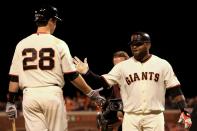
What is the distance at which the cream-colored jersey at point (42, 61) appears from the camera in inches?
213

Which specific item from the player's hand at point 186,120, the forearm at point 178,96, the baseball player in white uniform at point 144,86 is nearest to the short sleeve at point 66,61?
the baseball player in white uniform at point 144,86

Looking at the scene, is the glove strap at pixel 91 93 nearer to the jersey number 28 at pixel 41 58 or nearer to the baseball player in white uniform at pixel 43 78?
the baseball player in white uniform at pixel 43 78

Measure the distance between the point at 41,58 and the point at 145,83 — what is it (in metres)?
1.35

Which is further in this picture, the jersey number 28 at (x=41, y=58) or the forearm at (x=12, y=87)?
the forearm at (x=12, y=87)

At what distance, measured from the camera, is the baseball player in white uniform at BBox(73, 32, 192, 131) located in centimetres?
606

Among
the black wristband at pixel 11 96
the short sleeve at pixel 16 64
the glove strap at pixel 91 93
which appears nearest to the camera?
the short sleeve at pixel 16 64

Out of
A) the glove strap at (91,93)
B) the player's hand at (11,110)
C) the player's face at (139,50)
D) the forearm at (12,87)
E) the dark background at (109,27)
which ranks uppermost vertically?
the dark background at (109,27)

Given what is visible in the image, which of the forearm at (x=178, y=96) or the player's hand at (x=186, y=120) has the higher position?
the forearm at (x=178, y=96)

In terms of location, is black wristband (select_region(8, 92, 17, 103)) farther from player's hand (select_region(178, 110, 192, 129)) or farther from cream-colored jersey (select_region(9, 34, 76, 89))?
player's hand (select_region(178, 110, 192, 129))

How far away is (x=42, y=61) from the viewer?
540cm

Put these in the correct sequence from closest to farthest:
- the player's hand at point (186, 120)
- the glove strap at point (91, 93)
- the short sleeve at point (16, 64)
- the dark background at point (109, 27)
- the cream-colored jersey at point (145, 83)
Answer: the short sleeve at point (16, 64) → the glove strap at point (91, 93) → the cream-colored jersey at point (145, 83) → the player's hand at point (186, 120) → the dark background at point (109, 27)

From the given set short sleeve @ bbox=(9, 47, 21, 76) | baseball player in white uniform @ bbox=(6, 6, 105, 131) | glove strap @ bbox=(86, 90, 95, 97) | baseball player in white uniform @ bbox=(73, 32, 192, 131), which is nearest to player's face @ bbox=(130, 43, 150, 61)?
baseball player in white uniform @ bbox=(73, 32, 192, 131)

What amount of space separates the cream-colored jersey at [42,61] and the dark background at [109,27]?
1109cm

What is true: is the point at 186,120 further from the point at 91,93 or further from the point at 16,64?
the point at 16,64
